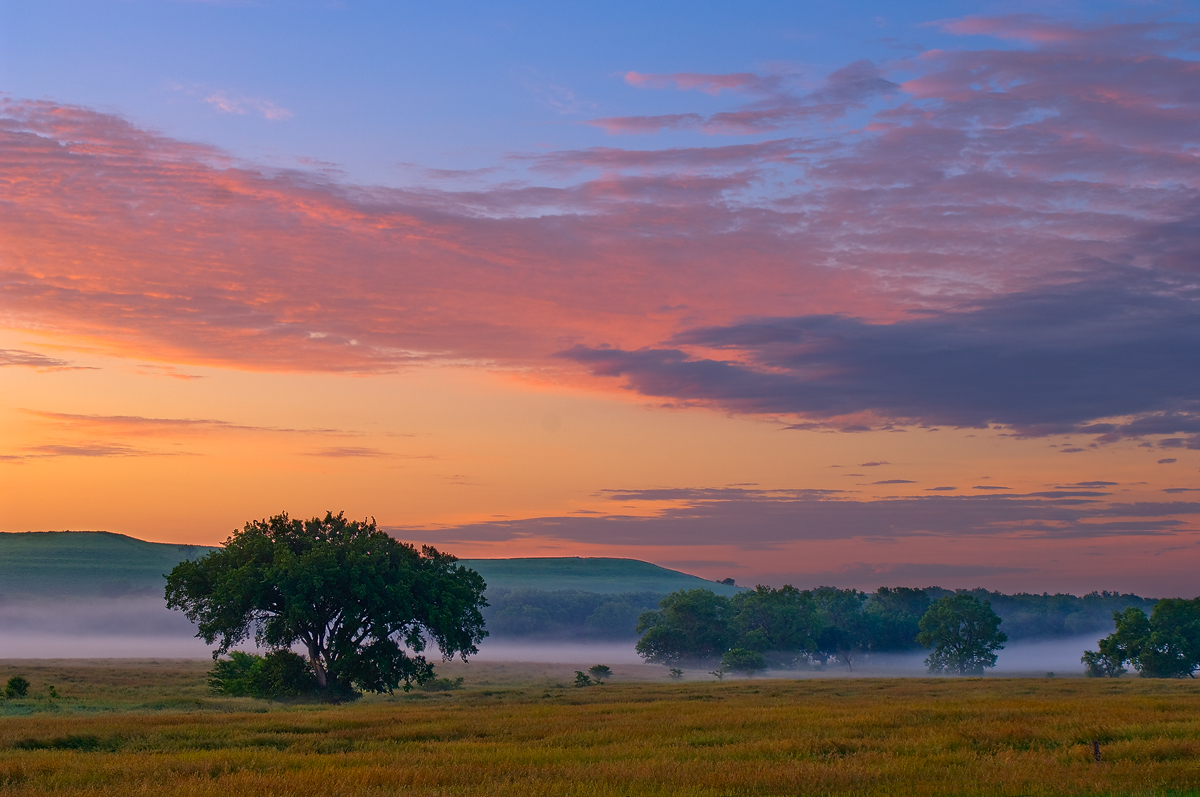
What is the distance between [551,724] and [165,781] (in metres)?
14.6

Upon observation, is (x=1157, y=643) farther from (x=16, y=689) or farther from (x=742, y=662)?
(x=16, y=689)

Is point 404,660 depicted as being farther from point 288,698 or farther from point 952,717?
point 952,717

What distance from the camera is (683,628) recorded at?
137500 mm

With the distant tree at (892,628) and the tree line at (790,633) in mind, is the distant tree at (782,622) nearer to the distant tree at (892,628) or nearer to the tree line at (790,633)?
the tree line at (790,633)

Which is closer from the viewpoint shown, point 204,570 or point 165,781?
point 165,781

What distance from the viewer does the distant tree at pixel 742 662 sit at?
122 m

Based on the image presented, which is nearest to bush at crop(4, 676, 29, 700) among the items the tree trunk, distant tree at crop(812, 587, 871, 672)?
the tree trunk

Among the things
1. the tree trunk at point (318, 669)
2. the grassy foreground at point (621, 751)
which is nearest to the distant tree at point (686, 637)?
the tree trunk at point (318, 669)

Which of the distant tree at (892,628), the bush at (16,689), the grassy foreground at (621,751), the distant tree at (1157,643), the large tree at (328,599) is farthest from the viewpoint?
the distant tree at (892,628)

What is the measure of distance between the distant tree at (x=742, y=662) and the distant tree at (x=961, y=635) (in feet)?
84.0

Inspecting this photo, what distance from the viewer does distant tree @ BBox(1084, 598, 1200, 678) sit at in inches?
4173

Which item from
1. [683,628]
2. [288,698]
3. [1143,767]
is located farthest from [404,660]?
[683,628]

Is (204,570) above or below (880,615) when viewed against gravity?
above

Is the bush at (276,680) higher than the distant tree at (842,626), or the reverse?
the bush at (276,680)
